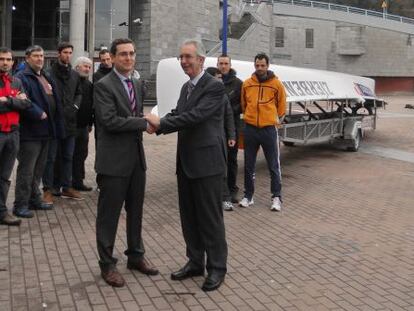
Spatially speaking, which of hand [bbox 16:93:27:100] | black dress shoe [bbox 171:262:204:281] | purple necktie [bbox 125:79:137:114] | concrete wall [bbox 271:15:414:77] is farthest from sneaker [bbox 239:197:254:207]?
concrete wall [bbox 271:15:414:77]

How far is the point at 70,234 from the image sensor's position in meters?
6.33

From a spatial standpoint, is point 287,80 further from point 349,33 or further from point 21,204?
point 349,33

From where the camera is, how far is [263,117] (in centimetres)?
773

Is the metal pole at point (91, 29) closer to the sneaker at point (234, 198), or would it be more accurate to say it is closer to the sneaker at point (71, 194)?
the sneaker at point (71, 194)

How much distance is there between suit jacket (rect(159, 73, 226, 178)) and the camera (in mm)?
4672

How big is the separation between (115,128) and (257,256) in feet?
7.03

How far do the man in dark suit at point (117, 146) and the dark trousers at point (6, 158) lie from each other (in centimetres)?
206

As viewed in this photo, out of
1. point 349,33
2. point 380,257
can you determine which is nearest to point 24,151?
point 380,257

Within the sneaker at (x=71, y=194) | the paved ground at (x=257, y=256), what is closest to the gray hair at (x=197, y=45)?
the paved ground at (x=257, y=256)

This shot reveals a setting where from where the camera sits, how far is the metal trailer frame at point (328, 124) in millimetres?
12077

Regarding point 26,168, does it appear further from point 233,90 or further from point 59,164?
point 233,90

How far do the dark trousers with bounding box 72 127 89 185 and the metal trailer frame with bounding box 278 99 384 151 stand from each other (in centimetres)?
438

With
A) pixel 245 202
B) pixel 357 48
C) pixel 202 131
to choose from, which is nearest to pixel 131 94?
pixel 202 131

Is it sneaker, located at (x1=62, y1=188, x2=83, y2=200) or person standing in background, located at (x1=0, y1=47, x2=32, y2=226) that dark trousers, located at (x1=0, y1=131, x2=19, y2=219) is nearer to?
person standing in background, located at (x1=0, y1=47, x2=32, y2=226)
